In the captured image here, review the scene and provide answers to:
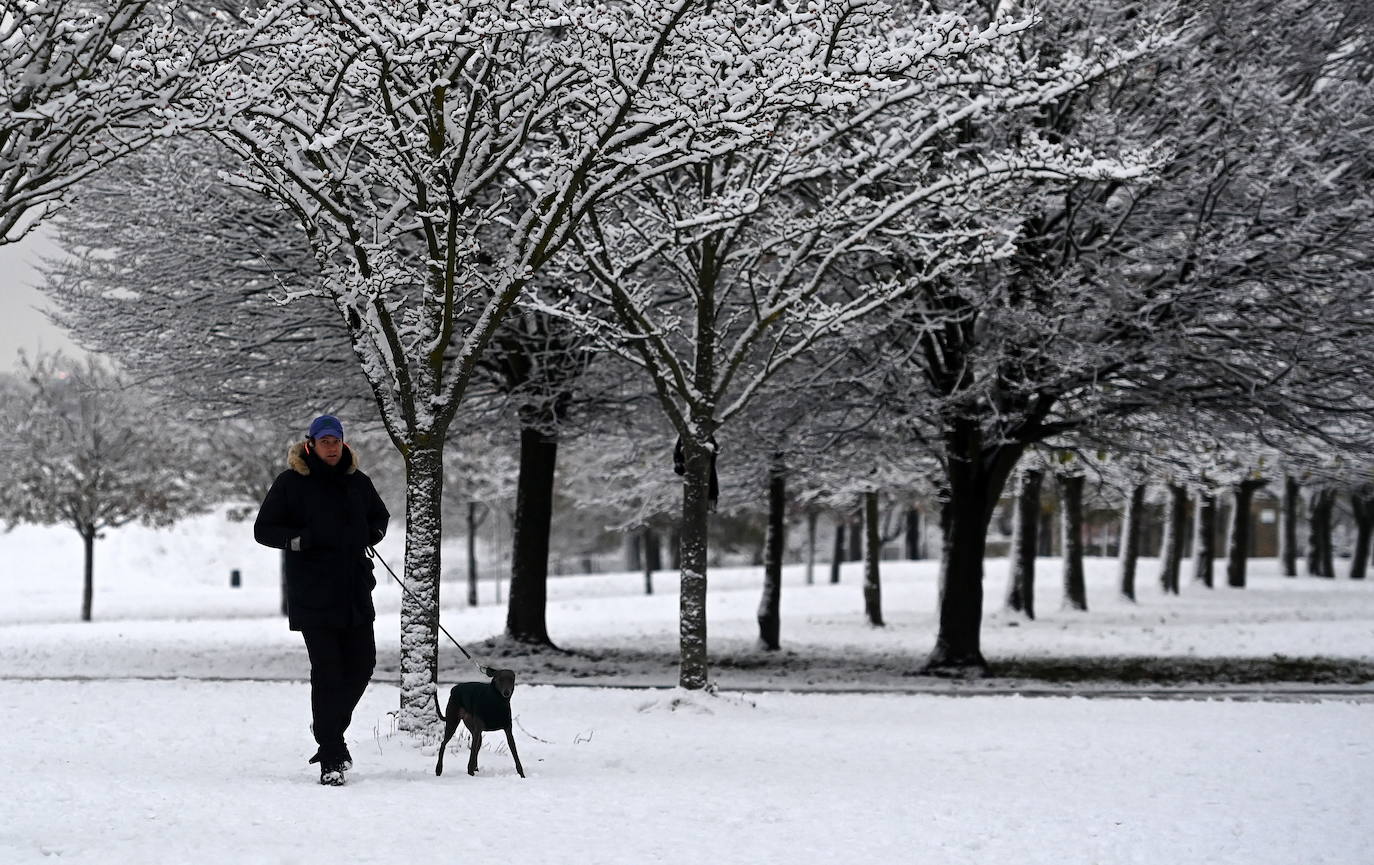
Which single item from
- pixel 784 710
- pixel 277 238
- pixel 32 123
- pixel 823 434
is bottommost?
pixel 784 710

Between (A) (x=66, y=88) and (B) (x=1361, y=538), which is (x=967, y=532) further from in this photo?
(B) (x=1361, y=538)

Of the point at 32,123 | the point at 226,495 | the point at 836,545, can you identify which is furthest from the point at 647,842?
the point at 836,545

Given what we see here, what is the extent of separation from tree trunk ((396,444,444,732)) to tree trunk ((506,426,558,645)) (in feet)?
31.1

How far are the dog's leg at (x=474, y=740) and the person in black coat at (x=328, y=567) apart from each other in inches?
25.2

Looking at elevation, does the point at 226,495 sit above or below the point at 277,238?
below

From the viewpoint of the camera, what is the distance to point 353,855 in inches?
219

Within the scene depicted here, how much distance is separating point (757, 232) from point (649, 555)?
28.0 metres

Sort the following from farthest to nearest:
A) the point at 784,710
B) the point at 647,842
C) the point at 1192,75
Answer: the point at 1192,75 < the point at 784,710 < the point at 647,842

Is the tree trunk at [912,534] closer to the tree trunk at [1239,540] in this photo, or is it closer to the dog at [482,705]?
the tree trunk at [1239,540]

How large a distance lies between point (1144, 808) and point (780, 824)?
2.24 meters

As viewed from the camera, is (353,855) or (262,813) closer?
(353,855)

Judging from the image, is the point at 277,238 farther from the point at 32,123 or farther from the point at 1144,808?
the point at 1144,808

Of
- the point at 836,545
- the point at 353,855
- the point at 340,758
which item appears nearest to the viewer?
the point at 353,855

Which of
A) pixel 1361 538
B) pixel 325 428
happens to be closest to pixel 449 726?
pixel 325 428
